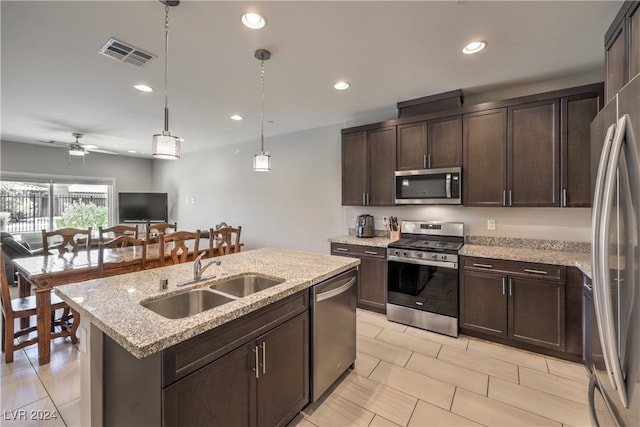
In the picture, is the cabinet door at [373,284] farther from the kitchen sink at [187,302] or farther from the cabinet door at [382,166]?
the kitchen sink at [187,302]

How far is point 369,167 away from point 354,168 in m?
0.22

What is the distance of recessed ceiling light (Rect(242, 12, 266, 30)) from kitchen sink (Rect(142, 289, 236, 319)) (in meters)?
1.83

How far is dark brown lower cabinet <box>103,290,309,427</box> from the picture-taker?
1.08 meters

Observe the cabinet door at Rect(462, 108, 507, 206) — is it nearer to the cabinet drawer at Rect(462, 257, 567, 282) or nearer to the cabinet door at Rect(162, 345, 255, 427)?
the cabinet drawer at Rect(462, 257, 567, 282)

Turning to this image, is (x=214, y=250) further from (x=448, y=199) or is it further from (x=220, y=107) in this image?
(x=448, y=199)

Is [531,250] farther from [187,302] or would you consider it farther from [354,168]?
[187,302]

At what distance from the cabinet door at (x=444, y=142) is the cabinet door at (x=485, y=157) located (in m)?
0.07

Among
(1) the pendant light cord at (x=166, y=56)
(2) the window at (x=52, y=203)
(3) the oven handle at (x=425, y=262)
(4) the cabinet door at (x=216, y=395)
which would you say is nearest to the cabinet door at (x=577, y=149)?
(3) the oven handle at (x=425, y=262)

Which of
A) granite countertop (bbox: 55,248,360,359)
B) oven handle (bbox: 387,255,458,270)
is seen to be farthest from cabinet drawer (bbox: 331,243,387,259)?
granite countertop (bbox: 55,248,360,359)

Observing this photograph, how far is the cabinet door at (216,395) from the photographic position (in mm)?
1087

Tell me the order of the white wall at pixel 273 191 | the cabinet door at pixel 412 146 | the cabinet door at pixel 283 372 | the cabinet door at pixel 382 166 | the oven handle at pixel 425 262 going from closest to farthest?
1. the cabinet door at pixel 283 372
2. the oven handle at pixel 425 262
3. the cabinet door at pixel 412 146
4. the cabinet door at pixel 382 166
5. the white wall at pixel 273 191

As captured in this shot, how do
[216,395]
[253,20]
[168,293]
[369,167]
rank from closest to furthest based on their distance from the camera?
[216,395]
[168,293]
[253,20]
[369,167]

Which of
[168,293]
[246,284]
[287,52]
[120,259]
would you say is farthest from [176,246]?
[287,52]

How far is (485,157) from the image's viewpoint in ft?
9.58
